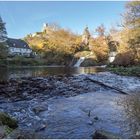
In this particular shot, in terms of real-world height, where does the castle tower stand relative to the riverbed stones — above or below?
above

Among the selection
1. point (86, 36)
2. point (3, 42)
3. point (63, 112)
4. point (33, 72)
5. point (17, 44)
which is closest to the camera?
point (63, 112)

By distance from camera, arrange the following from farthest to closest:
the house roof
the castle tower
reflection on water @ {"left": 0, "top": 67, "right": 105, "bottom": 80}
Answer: the house roof
the castle tower
reflection on water @ {"left": 0, "top": 67, "right": 105, "bottom": 80}

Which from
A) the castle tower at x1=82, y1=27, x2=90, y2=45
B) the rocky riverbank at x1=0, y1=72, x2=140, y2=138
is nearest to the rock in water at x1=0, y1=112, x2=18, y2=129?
the rocky riverbank at x1=0, y1=72, x2=140, y2=138

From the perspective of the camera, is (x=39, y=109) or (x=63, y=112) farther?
(x=39, y=109)

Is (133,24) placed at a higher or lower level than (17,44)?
lower

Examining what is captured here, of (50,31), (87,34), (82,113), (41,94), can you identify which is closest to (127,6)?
(41,94)

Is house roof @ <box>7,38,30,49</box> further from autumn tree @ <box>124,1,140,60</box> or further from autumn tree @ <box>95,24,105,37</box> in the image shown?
autumn tree @ <box>124,1,140,60</box>

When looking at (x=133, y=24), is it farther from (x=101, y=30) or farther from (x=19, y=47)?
(x=19, y=47)

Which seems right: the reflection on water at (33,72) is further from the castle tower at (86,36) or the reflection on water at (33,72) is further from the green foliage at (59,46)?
the castle tower at (86,36)

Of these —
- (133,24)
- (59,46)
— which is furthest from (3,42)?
(133,24)

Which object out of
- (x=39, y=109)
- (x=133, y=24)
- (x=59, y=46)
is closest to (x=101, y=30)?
(x=59, y=46)

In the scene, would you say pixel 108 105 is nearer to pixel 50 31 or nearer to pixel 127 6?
pixel 127 6

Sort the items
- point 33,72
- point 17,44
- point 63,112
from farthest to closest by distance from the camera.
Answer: point 17,44, point 33,72, point 63,112

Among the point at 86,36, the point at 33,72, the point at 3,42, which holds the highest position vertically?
the point at 86,36
